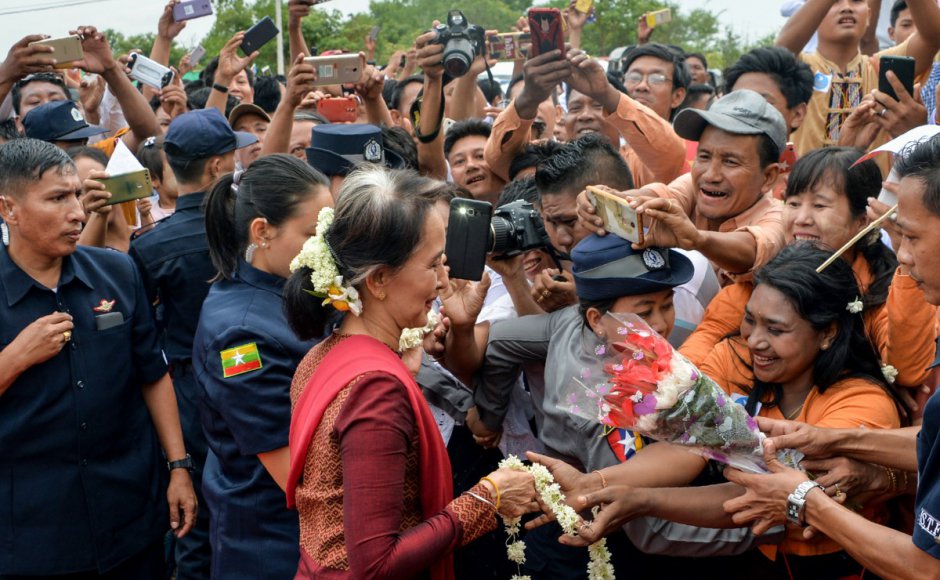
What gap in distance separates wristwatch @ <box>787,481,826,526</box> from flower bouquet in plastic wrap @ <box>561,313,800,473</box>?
0.44 ft

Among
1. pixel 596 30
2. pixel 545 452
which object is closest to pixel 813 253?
pixel 545 452

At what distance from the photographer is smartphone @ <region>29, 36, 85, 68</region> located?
17.4ft

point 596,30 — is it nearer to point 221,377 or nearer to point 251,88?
point 251,88

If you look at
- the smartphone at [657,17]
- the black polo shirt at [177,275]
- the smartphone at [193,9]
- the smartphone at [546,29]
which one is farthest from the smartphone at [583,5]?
the black polo shirt at [177,275]

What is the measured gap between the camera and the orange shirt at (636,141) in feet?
13.0

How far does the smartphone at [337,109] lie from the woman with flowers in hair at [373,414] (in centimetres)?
379

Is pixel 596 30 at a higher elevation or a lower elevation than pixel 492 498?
lower

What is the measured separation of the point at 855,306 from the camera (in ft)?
9.11

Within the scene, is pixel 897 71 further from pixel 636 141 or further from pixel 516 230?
pixel 516 230

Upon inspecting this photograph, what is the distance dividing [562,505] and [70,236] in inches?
83.3

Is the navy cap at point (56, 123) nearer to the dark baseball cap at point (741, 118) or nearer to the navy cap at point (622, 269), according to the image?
the dark baseball cap at point (741, 118)

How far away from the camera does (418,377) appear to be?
10.6 ft

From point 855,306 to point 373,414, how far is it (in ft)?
5.03

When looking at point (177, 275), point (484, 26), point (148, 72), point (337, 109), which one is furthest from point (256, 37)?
point (484, 26)
